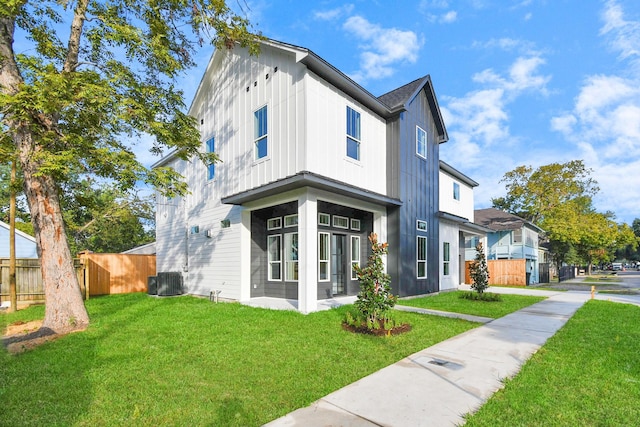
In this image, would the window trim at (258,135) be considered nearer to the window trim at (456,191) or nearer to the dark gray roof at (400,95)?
the dark gray roof at (400,95)

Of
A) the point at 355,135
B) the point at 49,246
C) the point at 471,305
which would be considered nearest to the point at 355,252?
the point at 471,305

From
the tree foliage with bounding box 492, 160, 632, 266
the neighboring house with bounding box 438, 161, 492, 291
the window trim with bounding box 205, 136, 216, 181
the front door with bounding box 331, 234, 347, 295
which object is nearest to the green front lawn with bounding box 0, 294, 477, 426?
the front door with bounding box 331, 234, 347, 295

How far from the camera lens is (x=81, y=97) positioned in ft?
20.4

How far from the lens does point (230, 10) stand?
27.4 ft

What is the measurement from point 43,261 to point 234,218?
5.20m

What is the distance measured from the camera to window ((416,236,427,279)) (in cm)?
1213

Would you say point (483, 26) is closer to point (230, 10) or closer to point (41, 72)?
point (230, 10)

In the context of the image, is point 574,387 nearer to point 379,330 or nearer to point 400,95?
point 379,330

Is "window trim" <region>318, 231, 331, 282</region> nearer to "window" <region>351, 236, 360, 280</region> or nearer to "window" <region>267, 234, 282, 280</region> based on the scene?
"window" <region>351, 236, 360, 280</region>

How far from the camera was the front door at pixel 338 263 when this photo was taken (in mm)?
10836

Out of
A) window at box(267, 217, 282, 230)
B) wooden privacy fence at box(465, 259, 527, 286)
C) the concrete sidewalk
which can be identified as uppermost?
window at box(267, 217, 282, 230)

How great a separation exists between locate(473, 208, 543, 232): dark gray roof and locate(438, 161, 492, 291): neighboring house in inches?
370

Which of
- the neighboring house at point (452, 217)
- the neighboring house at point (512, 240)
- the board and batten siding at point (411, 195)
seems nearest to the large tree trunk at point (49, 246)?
the board and batten siding at point (411, 195)

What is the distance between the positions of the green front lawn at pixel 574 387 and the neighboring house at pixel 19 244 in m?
17.4
